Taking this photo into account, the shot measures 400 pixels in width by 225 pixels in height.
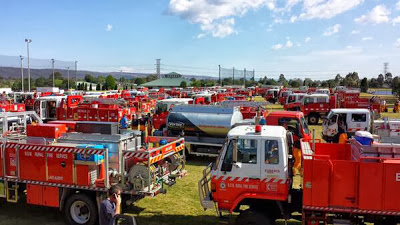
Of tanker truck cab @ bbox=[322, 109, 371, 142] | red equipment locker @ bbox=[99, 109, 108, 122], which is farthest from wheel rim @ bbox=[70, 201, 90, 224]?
red equipment locker @ bbox=[99, 109, 108, 122]

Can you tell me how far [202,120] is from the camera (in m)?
15.8

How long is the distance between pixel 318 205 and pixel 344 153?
96.5 inches

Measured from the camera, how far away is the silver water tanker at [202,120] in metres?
15.5

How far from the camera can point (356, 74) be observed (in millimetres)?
138375

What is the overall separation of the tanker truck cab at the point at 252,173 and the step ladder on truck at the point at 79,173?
191 cm

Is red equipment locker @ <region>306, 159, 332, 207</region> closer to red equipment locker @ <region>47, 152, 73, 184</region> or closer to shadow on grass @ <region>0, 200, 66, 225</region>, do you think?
red equipment locker @ <region>47, 152, 73, 184</region>

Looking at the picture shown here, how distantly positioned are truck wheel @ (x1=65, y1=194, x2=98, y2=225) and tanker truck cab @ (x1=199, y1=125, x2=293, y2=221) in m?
2.86

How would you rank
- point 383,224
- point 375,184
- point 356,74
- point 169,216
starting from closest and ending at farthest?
point 375,184
point 383,224
point 169,216
point 356,74

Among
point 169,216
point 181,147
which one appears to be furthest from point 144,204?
point 181,147

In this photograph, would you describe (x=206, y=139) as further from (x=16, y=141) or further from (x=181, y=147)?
(x=16, y=141)

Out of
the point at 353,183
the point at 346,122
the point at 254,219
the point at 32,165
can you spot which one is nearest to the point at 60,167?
the point at 32,165

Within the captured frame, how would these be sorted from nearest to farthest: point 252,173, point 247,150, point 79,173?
1. point 252,173
2. point 247,150
3. point 79,173

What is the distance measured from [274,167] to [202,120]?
882cm

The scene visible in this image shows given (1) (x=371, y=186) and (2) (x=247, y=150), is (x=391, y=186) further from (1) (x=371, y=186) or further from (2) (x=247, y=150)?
(2) (x=247, y=150)
